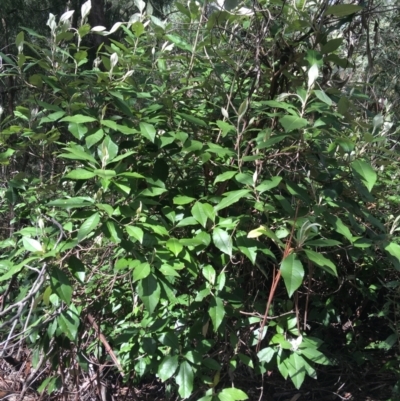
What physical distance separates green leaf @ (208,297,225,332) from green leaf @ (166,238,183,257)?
262mm

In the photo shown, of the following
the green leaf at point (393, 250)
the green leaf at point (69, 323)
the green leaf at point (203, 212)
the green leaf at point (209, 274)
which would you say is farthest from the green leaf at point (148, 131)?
the green leaf at point (393, 250)

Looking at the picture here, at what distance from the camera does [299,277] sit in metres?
1.67

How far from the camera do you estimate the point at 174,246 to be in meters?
1.77

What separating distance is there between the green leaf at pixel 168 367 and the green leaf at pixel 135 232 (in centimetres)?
56

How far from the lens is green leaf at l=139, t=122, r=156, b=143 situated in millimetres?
1816

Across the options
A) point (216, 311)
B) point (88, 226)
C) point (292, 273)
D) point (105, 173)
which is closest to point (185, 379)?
point (216, 311)

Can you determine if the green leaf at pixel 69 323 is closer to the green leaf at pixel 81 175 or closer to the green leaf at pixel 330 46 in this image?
the green leaf at pixel 81 175

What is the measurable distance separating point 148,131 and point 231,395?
1.07 meters

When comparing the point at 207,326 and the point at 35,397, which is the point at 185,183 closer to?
the point at 207,326

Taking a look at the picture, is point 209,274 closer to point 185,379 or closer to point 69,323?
point 185,379

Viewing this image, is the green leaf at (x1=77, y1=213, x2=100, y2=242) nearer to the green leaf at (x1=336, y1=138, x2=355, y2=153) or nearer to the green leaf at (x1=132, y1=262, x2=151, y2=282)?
Result: the green leaf at (x1=132, y1=262, x2=151, y2=282)

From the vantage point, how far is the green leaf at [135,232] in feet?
5.37

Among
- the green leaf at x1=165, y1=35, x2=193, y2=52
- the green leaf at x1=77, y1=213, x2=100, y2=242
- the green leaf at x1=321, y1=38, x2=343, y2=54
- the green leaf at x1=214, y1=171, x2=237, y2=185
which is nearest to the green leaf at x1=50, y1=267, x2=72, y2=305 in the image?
the green leaf at x1=77, y1=213, x2=100, y2=242

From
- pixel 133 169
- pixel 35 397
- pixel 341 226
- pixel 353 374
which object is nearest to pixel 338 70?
pixel 341 226
